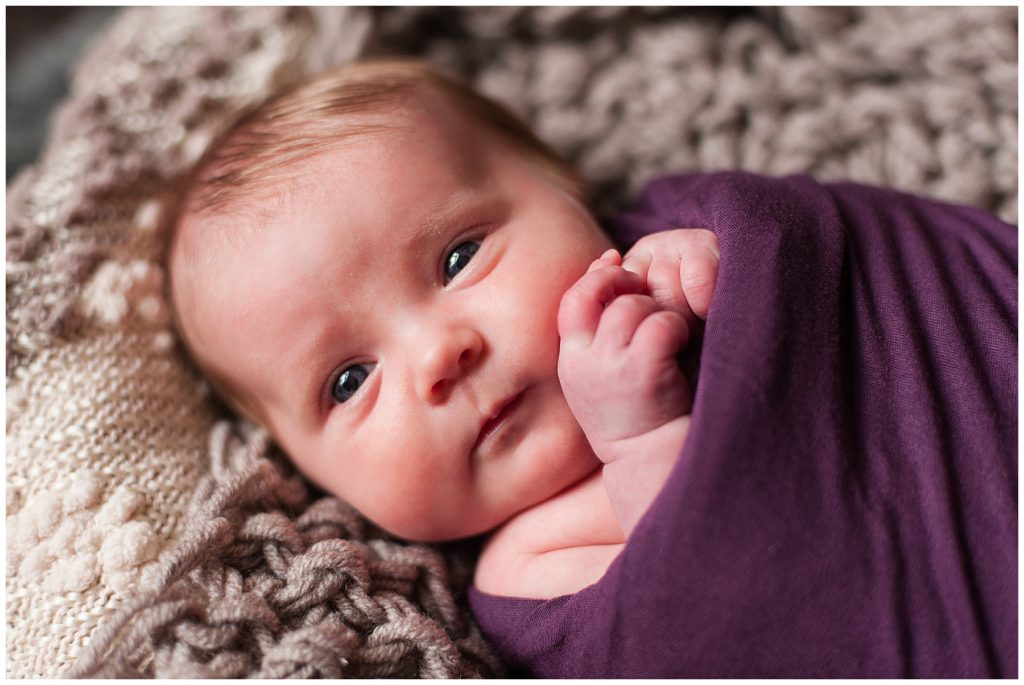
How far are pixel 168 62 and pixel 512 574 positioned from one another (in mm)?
1012

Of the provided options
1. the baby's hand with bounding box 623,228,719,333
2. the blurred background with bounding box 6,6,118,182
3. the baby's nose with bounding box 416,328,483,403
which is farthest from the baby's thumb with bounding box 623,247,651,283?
the blurred background with bounding box 6,6,118,182

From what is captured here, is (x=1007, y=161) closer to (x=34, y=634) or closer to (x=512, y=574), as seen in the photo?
(x=512, y=574)

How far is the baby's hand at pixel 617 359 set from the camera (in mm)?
911

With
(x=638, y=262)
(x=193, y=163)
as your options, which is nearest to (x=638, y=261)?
(x=638, y=262)

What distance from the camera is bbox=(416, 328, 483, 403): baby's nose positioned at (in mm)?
1008

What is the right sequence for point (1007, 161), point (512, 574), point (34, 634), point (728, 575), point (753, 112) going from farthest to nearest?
point (753, 112) → point (1007, 161) → point (512, 574) → point (34, 634) → point (728, 575)

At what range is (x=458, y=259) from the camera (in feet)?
3.67

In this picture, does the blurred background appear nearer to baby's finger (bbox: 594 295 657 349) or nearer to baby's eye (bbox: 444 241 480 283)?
baby's eye (bbox: 444 241 480 283)

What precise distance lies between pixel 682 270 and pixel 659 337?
0.14 metres

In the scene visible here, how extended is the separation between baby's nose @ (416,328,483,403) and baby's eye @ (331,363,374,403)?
0.12 meters

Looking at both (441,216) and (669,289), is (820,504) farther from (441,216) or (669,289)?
(441,216)

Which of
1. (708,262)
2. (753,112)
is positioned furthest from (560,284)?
(753,112)

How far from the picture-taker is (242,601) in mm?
944

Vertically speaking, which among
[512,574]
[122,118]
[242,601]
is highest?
[122,118]
